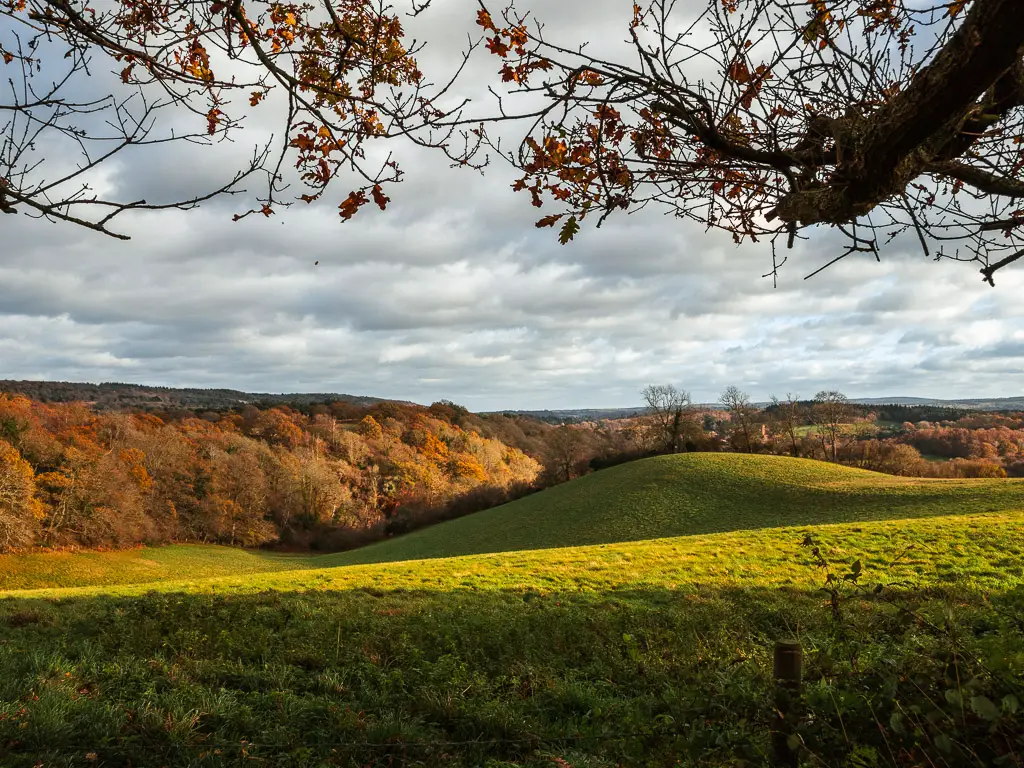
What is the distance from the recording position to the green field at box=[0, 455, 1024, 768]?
301 cm

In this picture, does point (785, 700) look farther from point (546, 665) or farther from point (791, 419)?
point (791, 419)

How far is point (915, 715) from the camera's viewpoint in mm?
2873

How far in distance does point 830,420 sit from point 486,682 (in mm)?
61523

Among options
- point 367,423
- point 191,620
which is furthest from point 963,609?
point 367,423

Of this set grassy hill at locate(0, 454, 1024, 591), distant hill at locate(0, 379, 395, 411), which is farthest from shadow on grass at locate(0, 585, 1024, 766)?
distant hill at locate(0, 379, 395, 411)

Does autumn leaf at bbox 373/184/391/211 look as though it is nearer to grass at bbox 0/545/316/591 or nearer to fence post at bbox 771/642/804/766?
fence post at bbox 771/642/804/766

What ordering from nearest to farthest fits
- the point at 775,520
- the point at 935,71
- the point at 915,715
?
the point at 915,715 → the point at 935,71 → the point at 775,520

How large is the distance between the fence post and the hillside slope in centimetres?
2840

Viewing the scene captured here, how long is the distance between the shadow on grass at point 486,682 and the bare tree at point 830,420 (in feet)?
178

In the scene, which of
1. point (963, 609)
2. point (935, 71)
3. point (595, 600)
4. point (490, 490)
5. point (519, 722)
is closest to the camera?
point (935, 71)

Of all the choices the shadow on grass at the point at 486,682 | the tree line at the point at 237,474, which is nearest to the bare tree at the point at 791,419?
the tree line at the point at 237,474

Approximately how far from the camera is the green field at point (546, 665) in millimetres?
3006

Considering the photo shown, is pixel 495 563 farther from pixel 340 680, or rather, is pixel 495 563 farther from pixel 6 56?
pixel 6 56

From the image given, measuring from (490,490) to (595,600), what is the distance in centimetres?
4421
